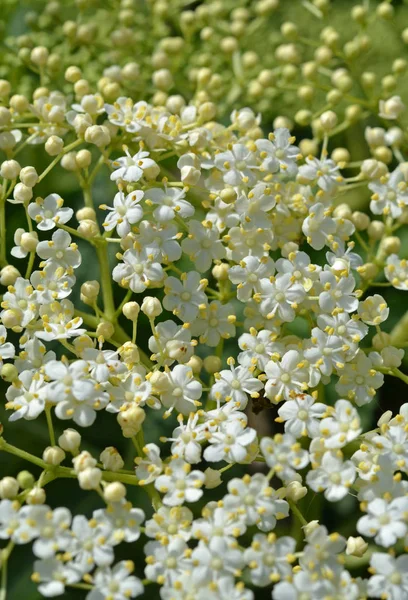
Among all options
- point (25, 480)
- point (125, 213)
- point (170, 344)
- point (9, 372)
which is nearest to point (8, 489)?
point (25, 480)

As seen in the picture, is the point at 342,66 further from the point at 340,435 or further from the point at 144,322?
the point at 340,435

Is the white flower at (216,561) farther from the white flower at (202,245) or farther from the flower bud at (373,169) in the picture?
the flower bud at (373,169)

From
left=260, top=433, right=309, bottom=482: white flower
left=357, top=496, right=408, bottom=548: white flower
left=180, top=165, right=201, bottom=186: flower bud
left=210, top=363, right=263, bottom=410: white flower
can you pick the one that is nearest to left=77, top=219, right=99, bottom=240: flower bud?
left=180, top=165, right=201, bottom=186: flower bud

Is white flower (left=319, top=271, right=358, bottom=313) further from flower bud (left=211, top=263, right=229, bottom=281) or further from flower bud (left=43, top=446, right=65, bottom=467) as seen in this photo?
flower bud (left=43, top=446, right=65, bottom=467)

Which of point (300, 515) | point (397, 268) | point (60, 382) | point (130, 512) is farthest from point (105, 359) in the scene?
point (397, 268)

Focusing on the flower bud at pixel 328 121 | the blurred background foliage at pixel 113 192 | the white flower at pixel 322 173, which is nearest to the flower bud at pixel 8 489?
the blurred background foliage at pixel 113 192
